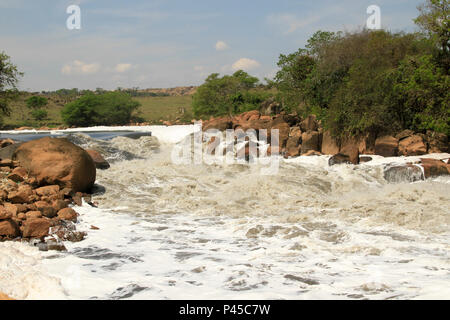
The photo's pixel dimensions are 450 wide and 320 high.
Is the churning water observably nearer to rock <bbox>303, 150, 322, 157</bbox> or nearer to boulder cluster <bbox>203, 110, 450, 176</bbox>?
→ boulder cluster <bbox>203, 110, 450, 176</bbox>

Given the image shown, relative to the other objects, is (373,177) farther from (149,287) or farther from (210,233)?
(149,287)

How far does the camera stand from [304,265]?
5.79 m

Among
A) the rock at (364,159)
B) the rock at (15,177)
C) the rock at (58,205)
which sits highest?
the rock at (15,177)

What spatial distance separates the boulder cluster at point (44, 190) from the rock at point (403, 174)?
368 inches

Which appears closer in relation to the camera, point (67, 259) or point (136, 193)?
point (67, 259)

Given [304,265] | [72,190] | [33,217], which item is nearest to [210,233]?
[304,265]

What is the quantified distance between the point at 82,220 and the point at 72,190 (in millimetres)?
1945

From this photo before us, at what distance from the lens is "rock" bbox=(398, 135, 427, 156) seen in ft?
53.6

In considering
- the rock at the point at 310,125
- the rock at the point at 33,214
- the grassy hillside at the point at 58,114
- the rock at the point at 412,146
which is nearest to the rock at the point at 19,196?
the rock at the point at 33,214

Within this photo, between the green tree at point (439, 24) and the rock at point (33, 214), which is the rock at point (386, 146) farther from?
the rock at point (33, 214)

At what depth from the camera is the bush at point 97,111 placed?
43.9 metres

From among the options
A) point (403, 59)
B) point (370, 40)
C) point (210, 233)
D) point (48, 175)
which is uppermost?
point (370, 40)

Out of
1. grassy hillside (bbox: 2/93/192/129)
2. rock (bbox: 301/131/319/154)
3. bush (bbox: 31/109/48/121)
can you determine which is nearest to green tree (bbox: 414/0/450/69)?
rock (bbox: 301/131/319/154)

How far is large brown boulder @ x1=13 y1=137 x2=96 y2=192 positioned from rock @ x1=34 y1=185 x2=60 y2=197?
0.43m
